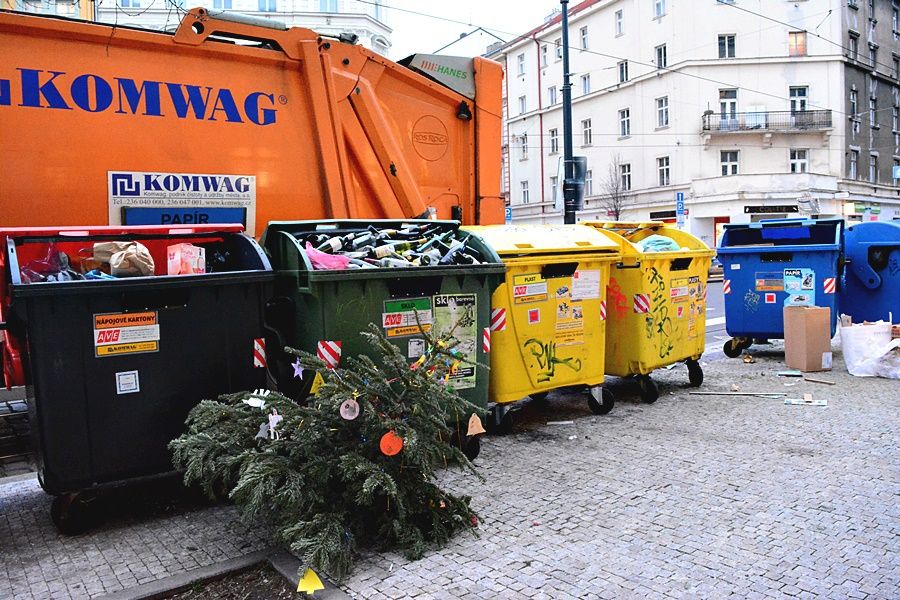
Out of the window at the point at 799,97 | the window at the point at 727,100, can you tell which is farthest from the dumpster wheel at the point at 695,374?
the window at the point at 799,97

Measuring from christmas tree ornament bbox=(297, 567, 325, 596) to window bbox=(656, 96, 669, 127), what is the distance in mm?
34696

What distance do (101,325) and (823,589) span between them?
3.37 m

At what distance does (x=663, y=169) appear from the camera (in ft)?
116

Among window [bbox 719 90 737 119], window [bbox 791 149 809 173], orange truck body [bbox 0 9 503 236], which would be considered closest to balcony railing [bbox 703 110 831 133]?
window [bbox 719 90 737 119]

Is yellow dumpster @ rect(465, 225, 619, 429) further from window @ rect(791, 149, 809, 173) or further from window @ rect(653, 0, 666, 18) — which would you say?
window @ rect(791, 149, 809, 173)

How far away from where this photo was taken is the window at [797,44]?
34312 millimetres

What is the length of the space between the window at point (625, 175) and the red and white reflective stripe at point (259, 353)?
35174 millimetres

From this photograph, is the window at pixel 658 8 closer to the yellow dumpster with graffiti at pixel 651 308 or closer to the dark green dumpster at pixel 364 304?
the yellow dumpster with graffiti at pixel 651 308

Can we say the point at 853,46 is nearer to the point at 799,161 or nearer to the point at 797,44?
the point at 797,44

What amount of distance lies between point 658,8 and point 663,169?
24.7 feet

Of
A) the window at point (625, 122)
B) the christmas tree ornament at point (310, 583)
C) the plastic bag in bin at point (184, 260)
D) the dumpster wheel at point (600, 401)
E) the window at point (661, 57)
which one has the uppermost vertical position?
the window at point (661, 57)

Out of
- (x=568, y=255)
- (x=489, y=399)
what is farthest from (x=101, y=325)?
(x=568, y=255)

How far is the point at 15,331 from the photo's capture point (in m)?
3.73

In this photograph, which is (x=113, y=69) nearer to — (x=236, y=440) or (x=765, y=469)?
(x=236, y=440)
